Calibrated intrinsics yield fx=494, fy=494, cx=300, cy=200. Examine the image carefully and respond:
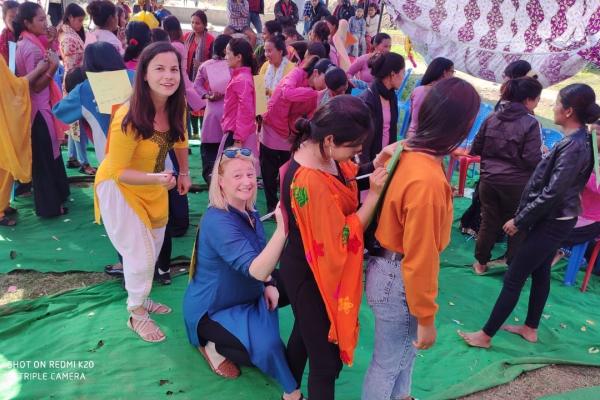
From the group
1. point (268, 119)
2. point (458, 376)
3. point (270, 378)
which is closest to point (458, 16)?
point (268, 119)

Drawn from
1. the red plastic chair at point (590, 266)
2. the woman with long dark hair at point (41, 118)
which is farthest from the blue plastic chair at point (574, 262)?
the woman with long dark hair at point (41, 118)

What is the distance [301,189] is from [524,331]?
7.26 ft

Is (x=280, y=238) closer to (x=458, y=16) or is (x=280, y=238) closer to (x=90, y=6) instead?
(x=90, y=6)

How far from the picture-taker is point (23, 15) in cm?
406

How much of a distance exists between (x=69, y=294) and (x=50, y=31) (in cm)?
268

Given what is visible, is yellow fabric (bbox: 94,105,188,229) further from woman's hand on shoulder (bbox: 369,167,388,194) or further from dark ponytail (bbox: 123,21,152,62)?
dark ponytail (bbox: 123,21,152,62)

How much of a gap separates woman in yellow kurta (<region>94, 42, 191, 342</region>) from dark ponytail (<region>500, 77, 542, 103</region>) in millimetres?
2293

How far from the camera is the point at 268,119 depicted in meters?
4.41

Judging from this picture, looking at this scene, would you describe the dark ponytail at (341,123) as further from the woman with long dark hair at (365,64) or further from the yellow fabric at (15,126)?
the woman with long dark hair at (365,64)

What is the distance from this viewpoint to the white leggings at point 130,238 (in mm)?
2611

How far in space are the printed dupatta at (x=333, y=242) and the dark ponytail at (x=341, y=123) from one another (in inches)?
5.4

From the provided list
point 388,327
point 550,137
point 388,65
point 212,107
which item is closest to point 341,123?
point 388,327

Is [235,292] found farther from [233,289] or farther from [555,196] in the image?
[555,196]

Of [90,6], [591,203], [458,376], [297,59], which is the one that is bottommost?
[458,376]
